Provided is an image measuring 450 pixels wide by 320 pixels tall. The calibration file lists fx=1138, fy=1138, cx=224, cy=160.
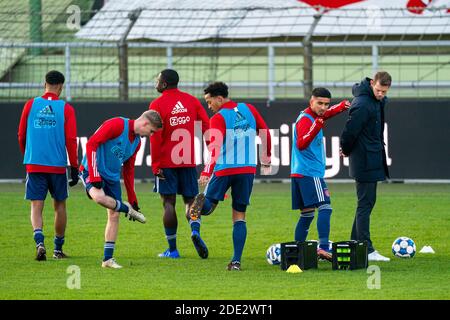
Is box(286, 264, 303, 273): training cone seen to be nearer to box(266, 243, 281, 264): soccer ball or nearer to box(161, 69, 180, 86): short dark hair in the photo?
box(266, 243, 281, 264): soccer ball

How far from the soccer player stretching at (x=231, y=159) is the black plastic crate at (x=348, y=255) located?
958mm

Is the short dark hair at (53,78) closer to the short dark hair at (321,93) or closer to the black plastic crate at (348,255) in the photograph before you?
the short dark hair at (321,93)

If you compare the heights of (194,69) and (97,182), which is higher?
(194,69)

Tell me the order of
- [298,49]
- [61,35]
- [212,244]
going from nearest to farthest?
[212,244]
[298,49]
[61,35]

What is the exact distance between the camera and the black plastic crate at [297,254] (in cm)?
1137

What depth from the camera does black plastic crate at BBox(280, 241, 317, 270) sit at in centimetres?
1137

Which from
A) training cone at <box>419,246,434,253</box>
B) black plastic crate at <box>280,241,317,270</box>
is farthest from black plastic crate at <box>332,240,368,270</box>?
training cone at <box>419,246,434,253</box>

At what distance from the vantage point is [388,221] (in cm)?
1580

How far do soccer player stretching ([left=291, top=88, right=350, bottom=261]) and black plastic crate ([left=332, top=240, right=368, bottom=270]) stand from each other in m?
0.41

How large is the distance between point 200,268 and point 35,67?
14.1 m

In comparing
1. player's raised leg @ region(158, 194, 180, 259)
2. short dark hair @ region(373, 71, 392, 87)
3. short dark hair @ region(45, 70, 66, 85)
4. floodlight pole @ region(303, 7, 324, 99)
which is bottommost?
player's raised leg @ region(158, 194, 180, 259)

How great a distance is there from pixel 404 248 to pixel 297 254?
5.72 ft

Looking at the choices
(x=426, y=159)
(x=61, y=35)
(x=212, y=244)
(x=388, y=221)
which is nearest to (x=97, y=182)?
(x=212, y=244)
